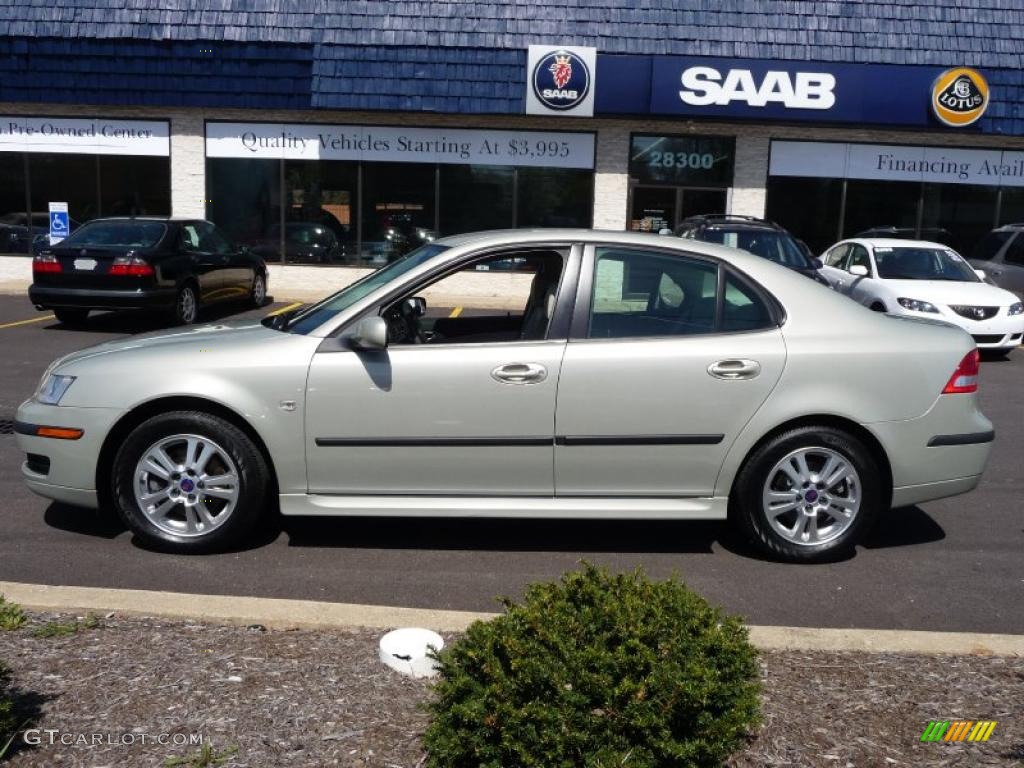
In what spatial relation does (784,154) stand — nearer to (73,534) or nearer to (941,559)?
(941,559)

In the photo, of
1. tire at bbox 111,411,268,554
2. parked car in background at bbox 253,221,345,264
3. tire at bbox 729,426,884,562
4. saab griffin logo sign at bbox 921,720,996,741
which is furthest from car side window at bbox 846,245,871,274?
saab griffin logo sign at bbox 921,720,996,741

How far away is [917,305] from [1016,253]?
14.5ft

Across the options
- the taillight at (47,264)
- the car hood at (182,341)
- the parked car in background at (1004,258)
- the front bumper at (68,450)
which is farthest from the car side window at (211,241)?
the parked car in background at (1004,258)

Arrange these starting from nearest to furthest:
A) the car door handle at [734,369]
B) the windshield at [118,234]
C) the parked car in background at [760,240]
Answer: the car door handle at [734,369] < the windshield at [118,234] < the parked car in background at [760,240]

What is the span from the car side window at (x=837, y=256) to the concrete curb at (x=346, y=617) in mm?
12145

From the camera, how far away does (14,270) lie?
2114 centimetres

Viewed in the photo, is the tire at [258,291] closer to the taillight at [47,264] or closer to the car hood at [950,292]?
the taillight at [47,264]

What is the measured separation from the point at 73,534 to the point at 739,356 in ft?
11.9

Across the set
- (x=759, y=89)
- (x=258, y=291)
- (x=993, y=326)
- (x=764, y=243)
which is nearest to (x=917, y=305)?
(x=993, y=326)

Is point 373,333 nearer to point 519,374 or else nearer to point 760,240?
point 519,374

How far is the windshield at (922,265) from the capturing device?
14.4 m

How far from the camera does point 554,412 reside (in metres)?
5.19

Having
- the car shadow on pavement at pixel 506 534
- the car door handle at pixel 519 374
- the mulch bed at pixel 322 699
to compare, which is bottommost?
the car shadow on pavement at pixel 506 534

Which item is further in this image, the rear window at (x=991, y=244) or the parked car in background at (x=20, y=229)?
the parked car in background at (x=20, y=229)
